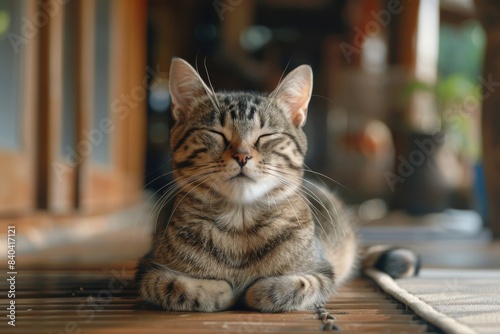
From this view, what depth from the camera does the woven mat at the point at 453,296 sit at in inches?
43.7

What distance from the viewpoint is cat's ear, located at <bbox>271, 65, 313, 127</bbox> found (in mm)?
1475

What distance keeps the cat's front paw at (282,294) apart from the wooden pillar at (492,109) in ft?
6.11

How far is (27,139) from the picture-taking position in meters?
2.72

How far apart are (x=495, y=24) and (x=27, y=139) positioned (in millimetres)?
2163

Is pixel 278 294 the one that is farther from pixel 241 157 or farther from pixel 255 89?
pixel 255 89

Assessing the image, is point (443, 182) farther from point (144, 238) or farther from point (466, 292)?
point (466, 292)

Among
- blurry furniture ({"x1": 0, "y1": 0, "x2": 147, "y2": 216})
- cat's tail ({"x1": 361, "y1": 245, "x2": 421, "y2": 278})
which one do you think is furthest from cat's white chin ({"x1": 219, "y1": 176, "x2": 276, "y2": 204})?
blurry furniture ({"x1": 0, "y1": 0, "x2": 147, "y2": 216})

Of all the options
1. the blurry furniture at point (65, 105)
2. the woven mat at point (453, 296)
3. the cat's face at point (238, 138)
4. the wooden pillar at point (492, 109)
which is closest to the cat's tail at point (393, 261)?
the woven mat at point (453, 296)

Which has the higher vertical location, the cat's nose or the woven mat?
the cat's nose

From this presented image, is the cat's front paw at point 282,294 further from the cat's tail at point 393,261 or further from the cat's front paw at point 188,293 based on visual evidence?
the cat's tail at point 393,261

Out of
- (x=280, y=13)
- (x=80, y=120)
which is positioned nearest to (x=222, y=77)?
(x=280, y=13)

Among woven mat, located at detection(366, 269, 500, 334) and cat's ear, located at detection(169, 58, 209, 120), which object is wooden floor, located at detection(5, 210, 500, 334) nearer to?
woven mat, located at detection(366, 269, 500, 334)

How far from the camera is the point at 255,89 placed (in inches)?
228

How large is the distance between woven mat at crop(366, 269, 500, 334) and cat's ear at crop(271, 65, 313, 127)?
47 cm
